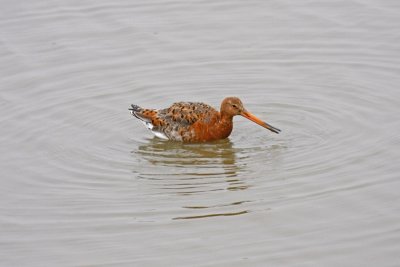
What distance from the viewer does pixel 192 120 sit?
12.8 metres

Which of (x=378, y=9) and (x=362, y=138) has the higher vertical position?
(x=378, y=9)

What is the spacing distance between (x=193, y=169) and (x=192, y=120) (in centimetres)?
160

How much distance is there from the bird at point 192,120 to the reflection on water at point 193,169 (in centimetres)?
12

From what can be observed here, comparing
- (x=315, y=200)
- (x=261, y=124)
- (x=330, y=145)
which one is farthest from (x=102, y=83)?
(x=315, y=200)

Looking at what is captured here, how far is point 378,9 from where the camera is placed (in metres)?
15.6

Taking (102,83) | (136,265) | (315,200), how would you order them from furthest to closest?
(102,83) < (315,200) < (136,265)

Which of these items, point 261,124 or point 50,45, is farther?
point 50,45

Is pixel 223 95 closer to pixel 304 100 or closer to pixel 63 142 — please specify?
pixel 304 100

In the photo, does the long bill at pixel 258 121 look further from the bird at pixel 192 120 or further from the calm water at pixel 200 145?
the calm water at pixel 200 145

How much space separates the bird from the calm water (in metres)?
0.19

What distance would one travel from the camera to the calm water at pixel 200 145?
9141 millimetres

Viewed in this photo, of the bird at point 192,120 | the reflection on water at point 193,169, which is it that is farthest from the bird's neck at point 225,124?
the reflection on water at point 193,169

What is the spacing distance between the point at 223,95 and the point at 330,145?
256 cm

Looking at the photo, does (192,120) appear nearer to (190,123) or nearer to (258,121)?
(190,123)
